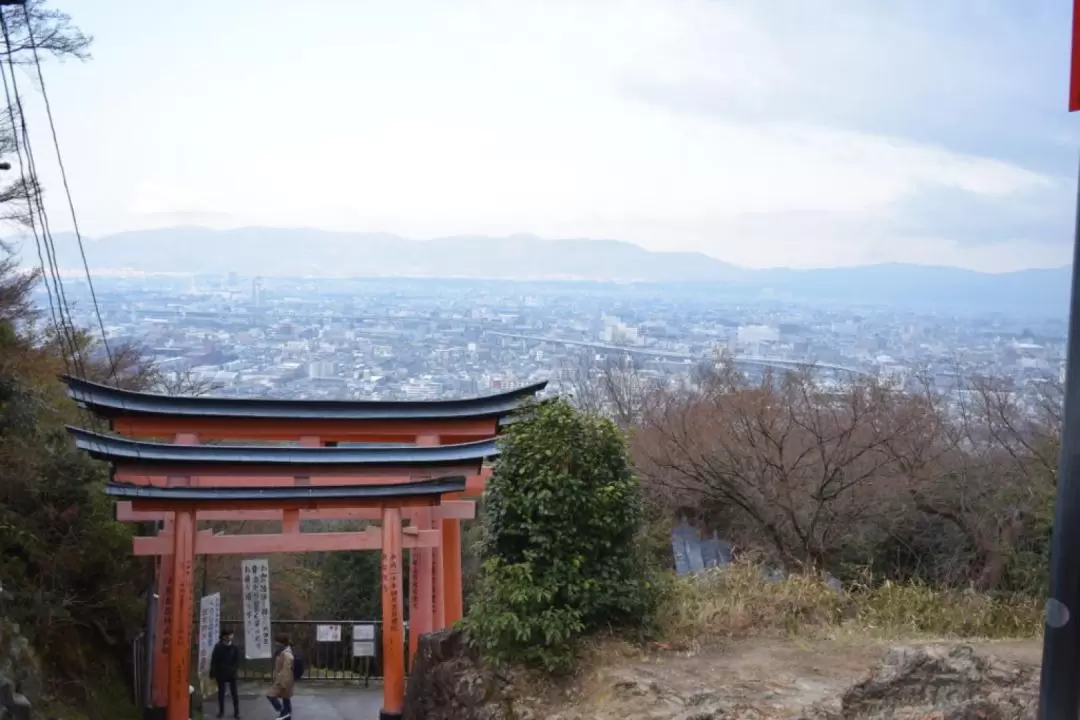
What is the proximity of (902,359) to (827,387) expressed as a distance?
3.35 metres

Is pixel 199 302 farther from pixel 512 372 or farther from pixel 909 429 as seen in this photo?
pixel 909 429

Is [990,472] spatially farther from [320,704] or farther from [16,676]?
[16,676]

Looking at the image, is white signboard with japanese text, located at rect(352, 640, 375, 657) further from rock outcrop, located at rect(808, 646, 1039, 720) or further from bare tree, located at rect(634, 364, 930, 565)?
rock outcrop, located at rect(808, 646, 1039, 720)

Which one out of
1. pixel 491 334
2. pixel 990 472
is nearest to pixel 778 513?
pixel 990 472

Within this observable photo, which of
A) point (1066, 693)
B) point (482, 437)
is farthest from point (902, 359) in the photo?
point (1066, 693)

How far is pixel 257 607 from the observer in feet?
43.2

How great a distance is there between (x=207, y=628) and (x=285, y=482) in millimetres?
2178

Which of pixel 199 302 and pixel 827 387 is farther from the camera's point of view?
pixel 199 302

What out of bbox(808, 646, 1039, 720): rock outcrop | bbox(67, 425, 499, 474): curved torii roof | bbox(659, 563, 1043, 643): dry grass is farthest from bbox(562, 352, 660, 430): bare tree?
bbox(808, 646, 1039, 720): rock outcrop

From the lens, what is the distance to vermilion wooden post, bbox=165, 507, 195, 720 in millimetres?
11406

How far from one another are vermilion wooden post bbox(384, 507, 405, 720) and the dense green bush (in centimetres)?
265

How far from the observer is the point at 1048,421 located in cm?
1526

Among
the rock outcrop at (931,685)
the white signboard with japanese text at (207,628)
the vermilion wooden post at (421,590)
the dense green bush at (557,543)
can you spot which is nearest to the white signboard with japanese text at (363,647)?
the vermilion wooden post at (421,590)

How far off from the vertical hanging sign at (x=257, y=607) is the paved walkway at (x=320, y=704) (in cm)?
105
